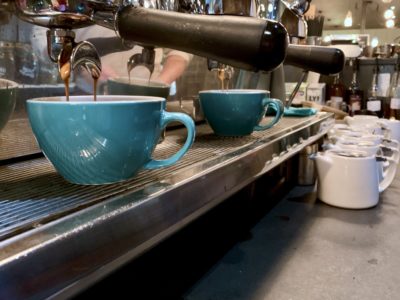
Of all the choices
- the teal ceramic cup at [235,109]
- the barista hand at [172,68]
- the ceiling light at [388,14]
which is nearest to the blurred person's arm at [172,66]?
the barista hand at [172,68]

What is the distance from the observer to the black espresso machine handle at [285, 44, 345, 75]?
0.57m

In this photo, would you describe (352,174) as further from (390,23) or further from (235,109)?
(390,23)

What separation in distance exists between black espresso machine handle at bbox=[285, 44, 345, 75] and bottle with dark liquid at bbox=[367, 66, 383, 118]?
3.50 feet

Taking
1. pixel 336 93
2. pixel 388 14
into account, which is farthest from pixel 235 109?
pixel 388 14

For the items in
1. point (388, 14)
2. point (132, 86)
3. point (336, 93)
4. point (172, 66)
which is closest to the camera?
point (132, 86)

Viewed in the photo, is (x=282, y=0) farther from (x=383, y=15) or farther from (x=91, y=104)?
(x=383, y=15)

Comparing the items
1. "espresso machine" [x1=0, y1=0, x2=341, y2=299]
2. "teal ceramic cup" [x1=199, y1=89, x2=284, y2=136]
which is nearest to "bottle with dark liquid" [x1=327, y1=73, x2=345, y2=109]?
"teal ceramic cup" [x1=199, y1=89, x2=284, y2=136]

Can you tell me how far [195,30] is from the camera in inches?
12.1

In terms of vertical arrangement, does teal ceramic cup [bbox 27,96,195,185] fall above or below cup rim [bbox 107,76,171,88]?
below

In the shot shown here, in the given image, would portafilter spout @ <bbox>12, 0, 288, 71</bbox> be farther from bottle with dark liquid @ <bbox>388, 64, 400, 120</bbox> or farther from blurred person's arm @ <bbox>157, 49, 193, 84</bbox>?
bottle with dark liquid @ <bbox>388, 64, 400, 120</bbox>

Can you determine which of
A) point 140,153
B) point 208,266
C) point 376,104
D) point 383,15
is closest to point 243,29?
point 140,153

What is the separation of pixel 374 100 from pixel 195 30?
144 centimetres

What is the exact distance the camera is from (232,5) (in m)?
0.43

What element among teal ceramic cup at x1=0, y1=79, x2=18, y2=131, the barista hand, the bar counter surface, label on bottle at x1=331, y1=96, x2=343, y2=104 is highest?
the barista hand
